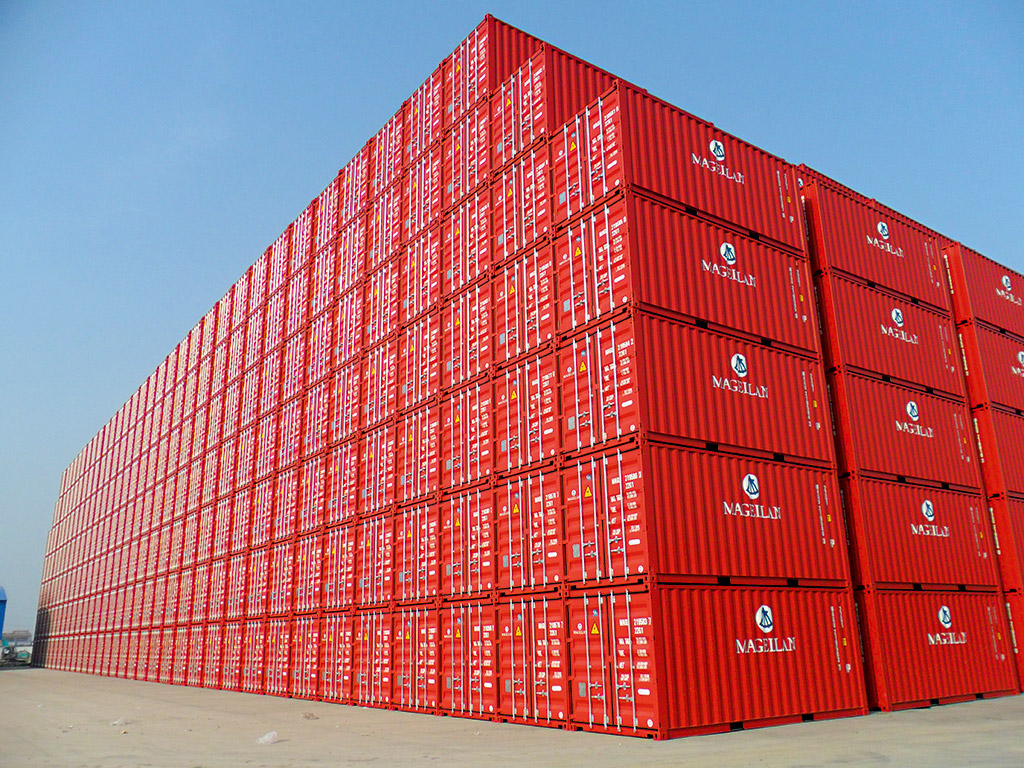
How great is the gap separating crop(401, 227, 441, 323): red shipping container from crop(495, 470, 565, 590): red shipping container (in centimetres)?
624

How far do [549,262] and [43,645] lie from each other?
68.5 meters

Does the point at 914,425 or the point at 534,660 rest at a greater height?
the point at 914,425

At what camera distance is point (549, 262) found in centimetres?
1596

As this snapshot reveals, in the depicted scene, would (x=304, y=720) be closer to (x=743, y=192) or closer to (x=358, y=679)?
(x=358, y=679)

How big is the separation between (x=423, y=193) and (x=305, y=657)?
13.5 metres

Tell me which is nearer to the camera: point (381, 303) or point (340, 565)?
point (340, 565)

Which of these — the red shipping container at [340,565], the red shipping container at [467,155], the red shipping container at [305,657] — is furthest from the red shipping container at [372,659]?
the red shipping container at [467,155]

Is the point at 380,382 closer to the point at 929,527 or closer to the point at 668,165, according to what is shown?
the point at 668,165

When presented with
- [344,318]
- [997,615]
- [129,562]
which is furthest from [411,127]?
[129,562]

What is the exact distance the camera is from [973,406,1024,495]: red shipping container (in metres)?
19.2

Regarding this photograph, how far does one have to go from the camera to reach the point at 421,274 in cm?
2073

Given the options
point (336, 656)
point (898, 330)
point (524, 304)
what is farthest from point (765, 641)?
point (336, 656)

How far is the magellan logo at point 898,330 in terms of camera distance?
60.6 feet

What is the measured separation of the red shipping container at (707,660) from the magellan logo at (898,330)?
7.23 metres
